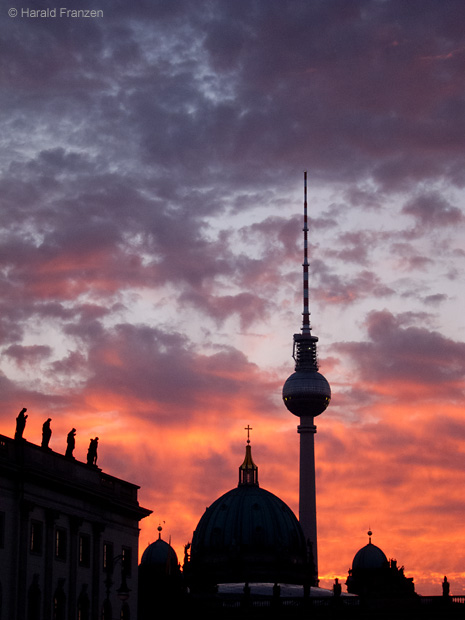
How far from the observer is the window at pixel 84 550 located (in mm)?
96188

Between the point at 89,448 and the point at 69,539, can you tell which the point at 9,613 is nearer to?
the point at 69,539

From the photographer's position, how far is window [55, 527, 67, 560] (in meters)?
92.1

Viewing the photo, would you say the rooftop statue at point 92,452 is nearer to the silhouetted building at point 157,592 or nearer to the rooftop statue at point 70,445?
the rooftop statue at point 70,445

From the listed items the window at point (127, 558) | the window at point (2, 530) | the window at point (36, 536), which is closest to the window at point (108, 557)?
the window at point (127, 558)

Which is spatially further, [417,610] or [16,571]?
[417,610]

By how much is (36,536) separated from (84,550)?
853 cm

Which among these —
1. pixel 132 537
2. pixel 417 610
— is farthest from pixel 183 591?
pixel 132 537

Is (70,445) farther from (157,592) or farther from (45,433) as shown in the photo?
(157,592)

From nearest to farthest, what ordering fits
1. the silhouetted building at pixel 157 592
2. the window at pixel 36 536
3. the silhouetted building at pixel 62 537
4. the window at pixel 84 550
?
the silhouetted building at pixel 62 537, the window at pixel 36 536, the window at pixel 84 550, the silhouetted building at pixel 157 592

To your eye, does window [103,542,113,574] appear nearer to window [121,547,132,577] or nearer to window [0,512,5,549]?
window [121,547,132,577]

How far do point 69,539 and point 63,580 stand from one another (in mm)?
3444

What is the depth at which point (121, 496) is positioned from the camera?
4144 inches

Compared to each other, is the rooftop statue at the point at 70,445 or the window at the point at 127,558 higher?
the rooftop statue at the point at 70,445

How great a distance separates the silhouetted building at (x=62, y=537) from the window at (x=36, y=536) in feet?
0.22
